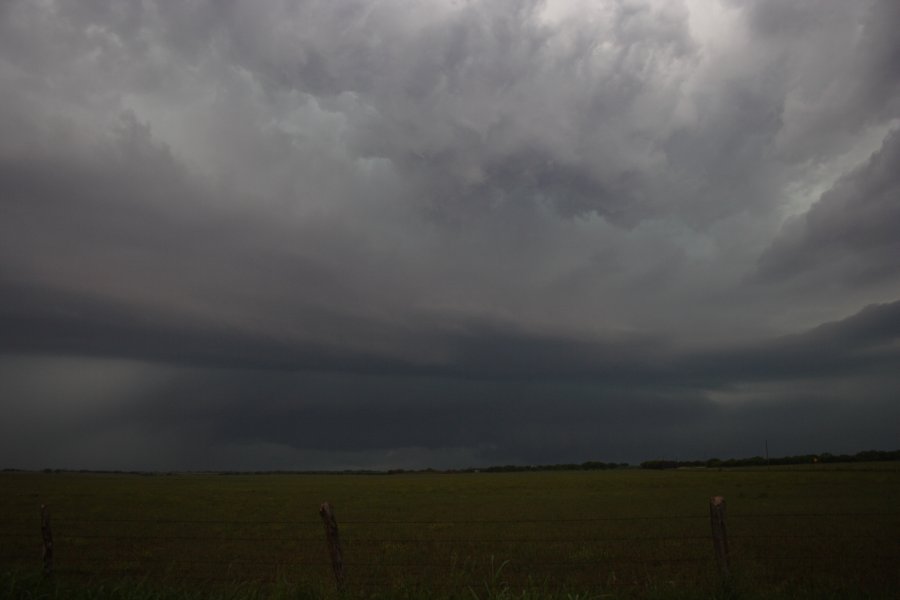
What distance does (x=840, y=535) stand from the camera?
862 inches

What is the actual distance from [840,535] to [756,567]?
7.30 meters

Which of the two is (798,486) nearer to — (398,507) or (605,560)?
(398,507)

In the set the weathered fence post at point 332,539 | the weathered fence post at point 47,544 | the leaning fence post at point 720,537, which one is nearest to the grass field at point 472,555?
the leaning fence post at point 720,537

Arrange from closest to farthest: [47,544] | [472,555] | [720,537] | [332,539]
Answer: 1. [332,539]
2. [720,537]
3. [47,544]
4. [472,555]

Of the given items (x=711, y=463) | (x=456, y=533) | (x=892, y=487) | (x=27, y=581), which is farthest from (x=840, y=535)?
(x=711, y=463)

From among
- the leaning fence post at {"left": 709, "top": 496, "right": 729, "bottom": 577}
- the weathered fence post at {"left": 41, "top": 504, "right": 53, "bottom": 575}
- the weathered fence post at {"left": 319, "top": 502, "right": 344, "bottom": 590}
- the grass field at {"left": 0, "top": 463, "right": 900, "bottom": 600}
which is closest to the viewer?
the grass field at {"left": 0, "top": 463, "right": 900, "bottom": 600}

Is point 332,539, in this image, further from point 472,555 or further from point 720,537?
point 472,555

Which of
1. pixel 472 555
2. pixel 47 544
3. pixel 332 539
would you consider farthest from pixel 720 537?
pixel 47 544

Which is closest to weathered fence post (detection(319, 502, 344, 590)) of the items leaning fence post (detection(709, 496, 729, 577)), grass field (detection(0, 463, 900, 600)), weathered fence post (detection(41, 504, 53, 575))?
grass field (detection(0, 463, 900, 600))

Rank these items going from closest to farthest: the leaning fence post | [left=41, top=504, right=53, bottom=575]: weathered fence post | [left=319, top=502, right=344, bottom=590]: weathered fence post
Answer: [left=319, top=502, right=344, bottom=590]: weathered fence post
the leaning fence post
[left=41, top=504, right=53, bottom=575]: weathered fence post

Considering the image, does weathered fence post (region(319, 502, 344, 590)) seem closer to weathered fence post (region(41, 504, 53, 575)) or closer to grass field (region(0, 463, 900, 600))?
grass field (region(0, 463, 900, 600))

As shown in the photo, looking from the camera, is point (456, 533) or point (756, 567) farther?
point (456, 533)

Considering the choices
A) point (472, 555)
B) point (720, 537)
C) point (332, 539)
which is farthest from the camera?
point (472, 555)

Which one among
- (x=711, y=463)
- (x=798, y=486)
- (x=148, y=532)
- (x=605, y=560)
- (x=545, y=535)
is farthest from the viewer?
(x=711, y=463)
